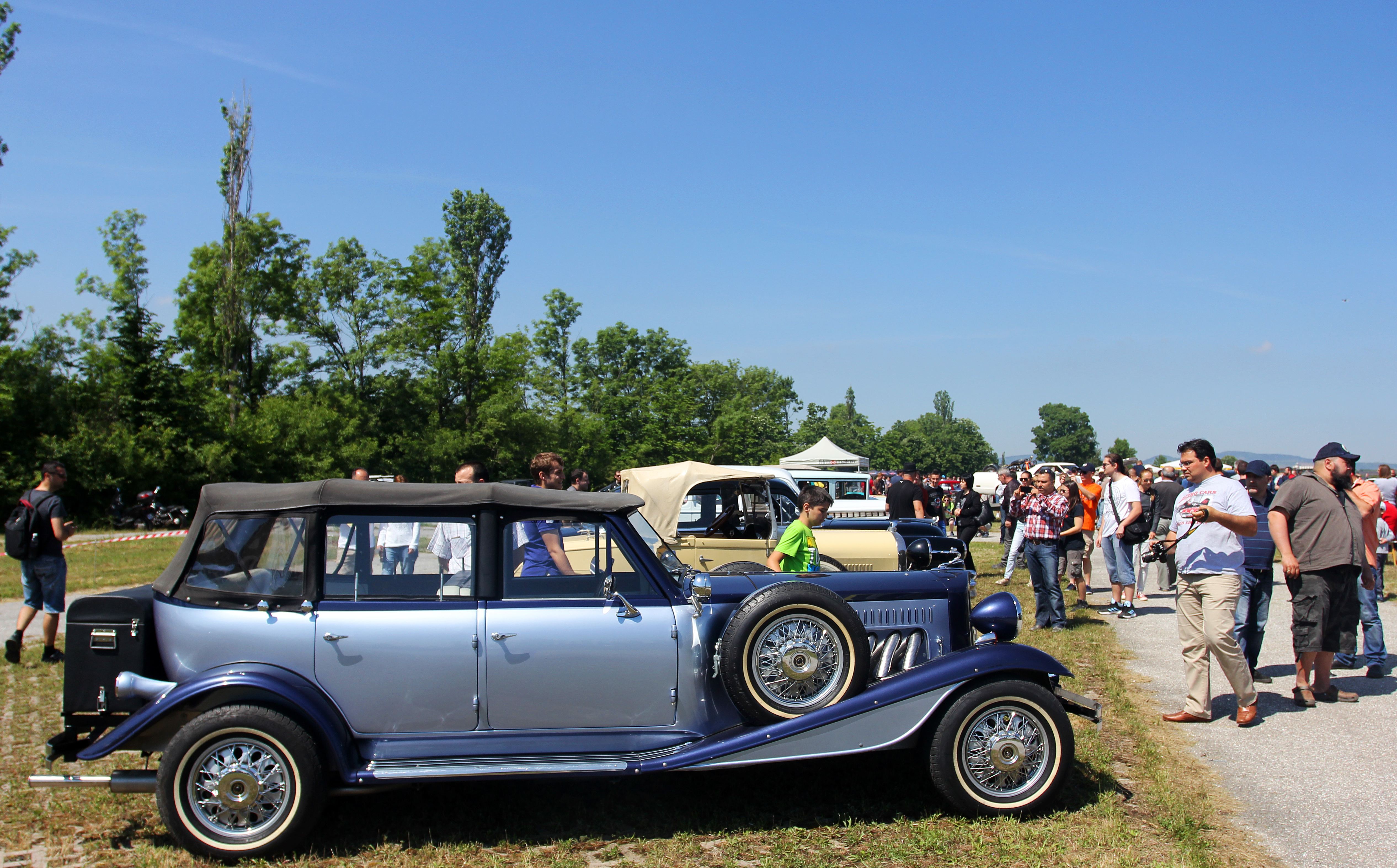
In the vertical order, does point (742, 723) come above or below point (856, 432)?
below

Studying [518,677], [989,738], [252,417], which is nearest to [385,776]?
[518,677]

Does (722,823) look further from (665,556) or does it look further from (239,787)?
(239,787)

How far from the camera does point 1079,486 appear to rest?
11.8 meters

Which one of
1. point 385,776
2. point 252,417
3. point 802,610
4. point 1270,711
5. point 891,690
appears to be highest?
point 252,417

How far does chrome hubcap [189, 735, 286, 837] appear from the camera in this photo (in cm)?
396

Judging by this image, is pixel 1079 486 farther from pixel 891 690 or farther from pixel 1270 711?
pixel 891 690

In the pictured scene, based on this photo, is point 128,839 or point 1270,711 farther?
point 1270,711

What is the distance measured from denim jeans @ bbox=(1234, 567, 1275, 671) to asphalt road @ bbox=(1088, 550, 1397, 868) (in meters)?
0.35

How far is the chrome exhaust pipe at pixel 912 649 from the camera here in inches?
197

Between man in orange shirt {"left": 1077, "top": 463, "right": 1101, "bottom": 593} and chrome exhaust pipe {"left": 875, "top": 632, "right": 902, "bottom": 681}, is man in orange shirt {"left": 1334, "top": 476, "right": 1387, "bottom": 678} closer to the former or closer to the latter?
man in orange shirt {"left": 1077, "top": 463, "right": 1101, "bottom": 593}

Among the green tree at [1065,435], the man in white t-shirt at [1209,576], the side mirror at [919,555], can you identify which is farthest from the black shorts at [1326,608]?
the green tree at [1065,435]

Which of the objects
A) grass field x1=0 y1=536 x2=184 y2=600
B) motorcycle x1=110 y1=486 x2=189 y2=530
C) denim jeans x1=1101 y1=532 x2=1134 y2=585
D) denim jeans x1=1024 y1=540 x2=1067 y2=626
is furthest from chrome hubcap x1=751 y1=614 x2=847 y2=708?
motorcycle x1=110 y1=486 x2=189 y2=530

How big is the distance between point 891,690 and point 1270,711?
3.88 meters

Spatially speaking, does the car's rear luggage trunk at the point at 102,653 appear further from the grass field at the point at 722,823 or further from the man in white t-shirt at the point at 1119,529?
the man in white t-shirt at the point at 1119,529
